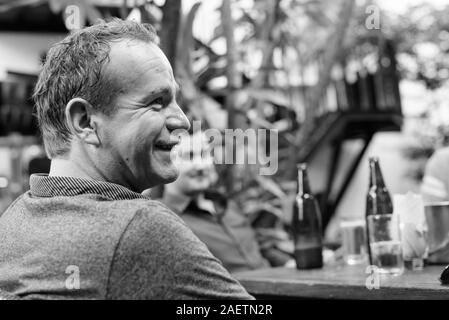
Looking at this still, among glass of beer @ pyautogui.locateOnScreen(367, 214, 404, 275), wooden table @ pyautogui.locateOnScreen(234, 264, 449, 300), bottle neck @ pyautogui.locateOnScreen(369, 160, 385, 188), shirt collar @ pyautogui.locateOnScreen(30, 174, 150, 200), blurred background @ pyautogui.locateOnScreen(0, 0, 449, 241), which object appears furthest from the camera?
blurred background @ pyautogui.locateOnScreen(0, 0, 449, 241)

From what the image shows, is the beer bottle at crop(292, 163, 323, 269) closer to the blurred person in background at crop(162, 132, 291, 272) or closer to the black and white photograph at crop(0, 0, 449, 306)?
the black and white photograph at crop(0, 0, 449, 306)

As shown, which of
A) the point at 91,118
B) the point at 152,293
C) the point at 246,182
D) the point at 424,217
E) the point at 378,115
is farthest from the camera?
the point at 378,115

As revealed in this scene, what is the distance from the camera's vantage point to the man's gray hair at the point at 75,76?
93 centimetres

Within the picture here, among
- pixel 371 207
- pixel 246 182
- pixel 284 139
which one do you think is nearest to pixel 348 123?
pixel 284 139

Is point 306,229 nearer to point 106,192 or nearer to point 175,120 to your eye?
point 175,120

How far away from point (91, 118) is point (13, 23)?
5.93 meters

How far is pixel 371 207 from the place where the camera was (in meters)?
1.73

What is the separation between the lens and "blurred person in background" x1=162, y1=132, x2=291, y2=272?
2.49 metres

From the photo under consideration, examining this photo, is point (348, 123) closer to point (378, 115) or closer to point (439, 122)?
point (378, 115)

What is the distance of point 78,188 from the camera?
89cm

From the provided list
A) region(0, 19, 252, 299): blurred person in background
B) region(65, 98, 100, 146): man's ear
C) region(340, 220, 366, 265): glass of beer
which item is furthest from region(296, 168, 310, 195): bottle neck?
region(65, 98, 100, 146): man's ear

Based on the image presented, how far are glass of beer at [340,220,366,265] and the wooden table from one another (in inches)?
3.8
